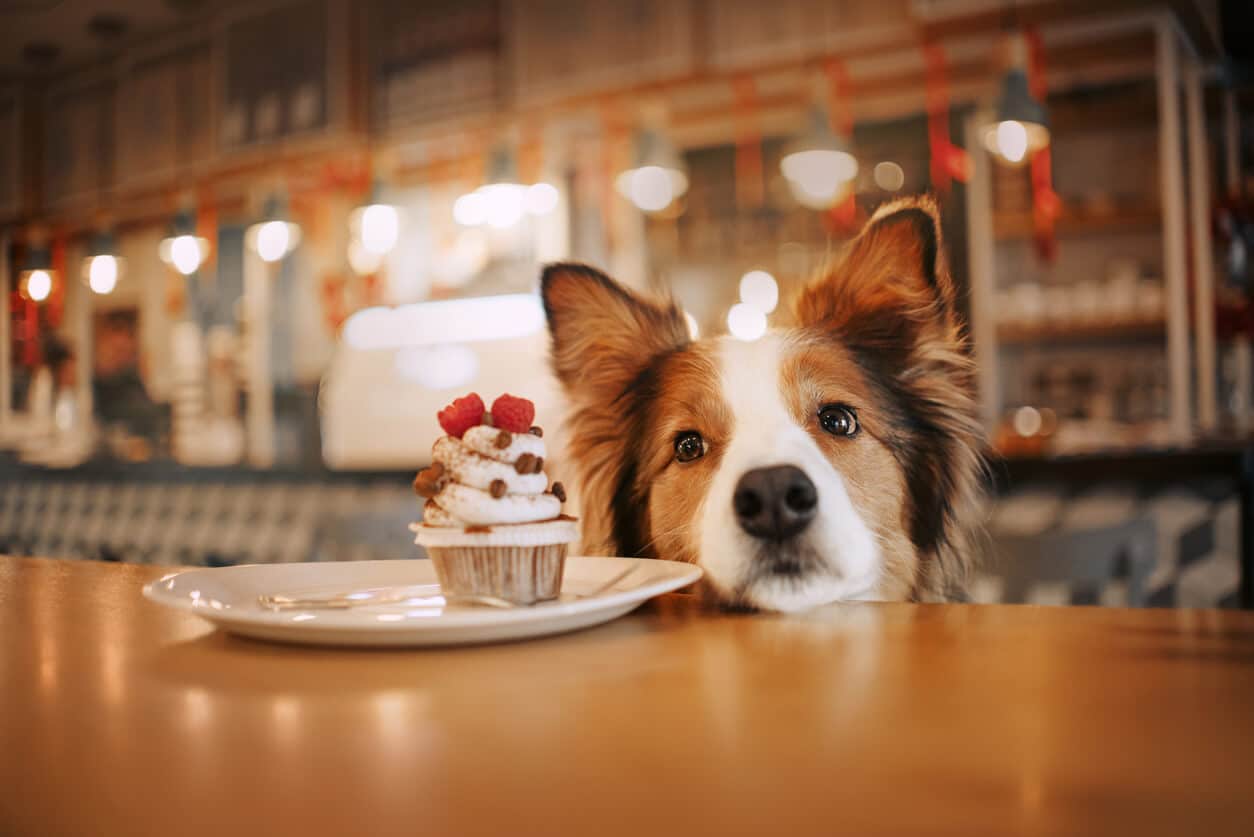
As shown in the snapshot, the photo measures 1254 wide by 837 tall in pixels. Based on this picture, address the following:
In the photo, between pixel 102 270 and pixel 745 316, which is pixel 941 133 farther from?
pixel 102 270

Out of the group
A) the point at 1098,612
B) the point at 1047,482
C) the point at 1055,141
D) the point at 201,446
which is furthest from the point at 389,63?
the point at 1098,612

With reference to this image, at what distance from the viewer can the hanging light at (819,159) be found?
12.0 feet

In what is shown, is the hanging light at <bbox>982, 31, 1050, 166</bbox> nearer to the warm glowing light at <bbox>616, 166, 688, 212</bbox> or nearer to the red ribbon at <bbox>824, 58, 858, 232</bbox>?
the red ribbon at <bbox>824, 58, 858, 232</bbox>

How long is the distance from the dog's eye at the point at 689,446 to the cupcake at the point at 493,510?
0.24m

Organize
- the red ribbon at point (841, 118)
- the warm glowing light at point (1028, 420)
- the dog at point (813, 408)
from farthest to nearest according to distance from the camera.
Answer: the warm glowing light at point (1028, 420) → the red ribbon at point (841, 118) → the dog at point (813, 408)

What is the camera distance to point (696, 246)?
5516 mm

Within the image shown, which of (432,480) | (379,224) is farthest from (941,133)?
(432,480)

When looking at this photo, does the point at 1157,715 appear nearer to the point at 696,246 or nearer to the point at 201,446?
the point at 696,246

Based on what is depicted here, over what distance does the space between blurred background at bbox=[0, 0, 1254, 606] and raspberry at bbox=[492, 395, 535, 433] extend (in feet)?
6.48

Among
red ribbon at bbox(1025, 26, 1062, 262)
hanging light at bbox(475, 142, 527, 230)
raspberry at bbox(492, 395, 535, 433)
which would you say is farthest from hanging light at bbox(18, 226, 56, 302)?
raspberry at bbox(492, 395, 535, 433)

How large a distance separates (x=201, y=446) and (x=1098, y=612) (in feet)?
21.2

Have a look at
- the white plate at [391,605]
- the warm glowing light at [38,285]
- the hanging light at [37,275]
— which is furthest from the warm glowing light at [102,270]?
the white plate at [391,605]

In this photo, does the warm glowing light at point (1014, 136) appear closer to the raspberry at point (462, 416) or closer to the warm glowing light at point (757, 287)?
the warm glowing light at point (757, 287)

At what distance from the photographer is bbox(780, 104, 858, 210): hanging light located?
145 inches
